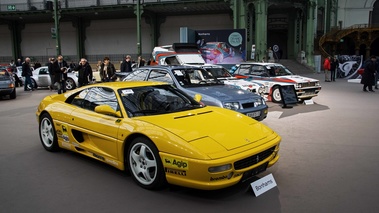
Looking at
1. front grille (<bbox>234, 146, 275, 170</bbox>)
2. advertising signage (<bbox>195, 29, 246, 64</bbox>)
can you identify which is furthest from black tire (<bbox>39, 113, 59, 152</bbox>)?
advertising signage (<bbox>195, 29, 246, 64</bbox>)

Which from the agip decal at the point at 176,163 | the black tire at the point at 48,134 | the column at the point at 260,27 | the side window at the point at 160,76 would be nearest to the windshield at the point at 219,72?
the side window at the point at 160,76

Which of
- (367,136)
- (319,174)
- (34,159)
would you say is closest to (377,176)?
(319,174)

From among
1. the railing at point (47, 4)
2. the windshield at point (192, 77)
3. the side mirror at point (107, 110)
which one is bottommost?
the side mirror at point (107, 110)

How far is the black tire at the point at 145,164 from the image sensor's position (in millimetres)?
3772

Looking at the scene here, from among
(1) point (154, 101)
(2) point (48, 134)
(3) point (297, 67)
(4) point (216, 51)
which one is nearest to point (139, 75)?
(2) point (48, 134)

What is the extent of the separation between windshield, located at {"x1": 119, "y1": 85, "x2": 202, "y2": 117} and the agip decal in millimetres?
936

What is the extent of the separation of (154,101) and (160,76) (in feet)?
11.7

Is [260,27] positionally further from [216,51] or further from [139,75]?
[139,75]

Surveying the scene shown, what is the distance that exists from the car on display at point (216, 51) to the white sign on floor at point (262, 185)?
51.5ft

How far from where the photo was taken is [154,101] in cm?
469

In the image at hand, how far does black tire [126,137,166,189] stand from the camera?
148 inches

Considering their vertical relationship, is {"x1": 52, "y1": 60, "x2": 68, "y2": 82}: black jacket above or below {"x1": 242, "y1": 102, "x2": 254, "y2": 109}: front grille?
above

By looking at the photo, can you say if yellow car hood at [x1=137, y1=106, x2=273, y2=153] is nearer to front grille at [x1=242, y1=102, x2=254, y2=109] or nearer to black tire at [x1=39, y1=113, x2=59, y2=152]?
black tire at [x1=39, y1=113, x2=59, y2=152]

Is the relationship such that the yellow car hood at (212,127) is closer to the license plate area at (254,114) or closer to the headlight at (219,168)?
the headlight at (219,168)
